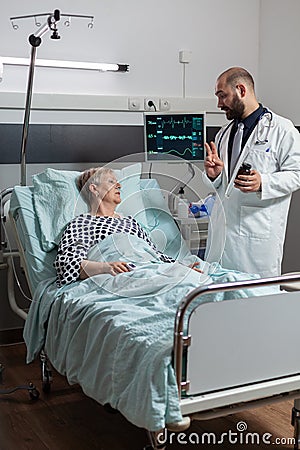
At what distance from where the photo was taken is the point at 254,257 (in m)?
3.21

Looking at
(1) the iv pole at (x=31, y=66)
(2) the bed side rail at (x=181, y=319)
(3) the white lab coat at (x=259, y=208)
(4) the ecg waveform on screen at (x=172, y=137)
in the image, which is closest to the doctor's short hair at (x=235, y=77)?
(3) the white lab coat at (x=259, y=208)

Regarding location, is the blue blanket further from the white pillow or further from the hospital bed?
the white pillow

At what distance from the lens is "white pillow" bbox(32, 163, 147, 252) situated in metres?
3.04

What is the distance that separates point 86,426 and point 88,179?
110 centimetres

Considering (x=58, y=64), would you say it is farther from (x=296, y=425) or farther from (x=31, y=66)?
(x=296, y=425)

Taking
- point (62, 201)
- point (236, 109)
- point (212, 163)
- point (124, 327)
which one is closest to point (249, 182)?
point (212, 163)

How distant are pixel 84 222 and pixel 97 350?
0.84 metres

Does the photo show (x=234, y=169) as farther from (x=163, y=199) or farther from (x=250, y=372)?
(x=250, y=372)

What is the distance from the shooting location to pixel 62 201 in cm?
320

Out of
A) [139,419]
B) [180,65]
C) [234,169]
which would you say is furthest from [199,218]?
[180,65]

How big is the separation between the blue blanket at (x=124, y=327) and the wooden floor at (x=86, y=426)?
248 mm

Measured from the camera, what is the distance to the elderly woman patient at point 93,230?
9.28 ft

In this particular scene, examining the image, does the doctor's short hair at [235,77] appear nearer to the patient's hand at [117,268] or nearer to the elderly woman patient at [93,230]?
the elderly woman patient at [93,230]

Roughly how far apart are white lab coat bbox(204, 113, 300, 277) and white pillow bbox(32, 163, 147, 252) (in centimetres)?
38
